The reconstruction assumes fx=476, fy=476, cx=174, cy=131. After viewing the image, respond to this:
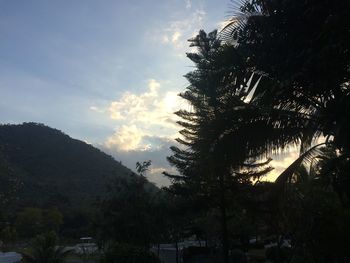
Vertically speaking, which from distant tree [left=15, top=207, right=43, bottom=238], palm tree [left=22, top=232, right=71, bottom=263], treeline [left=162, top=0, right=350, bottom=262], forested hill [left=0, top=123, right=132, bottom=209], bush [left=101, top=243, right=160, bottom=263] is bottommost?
bush [left=101, top=243, right=160, bottom=263]

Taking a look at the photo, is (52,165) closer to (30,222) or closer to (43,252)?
(30,222)

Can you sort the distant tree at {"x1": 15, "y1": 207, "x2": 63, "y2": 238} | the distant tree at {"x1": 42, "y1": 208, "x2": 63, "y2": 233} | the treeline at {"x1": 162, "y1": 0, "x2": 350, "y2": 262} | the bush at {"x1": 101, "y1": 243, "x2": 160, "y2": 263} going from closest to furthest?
the treeline at {"x1": 162, "y1": 0, "x2": 350, "y2": 262} → the bush at {"x1": 101, "y1": 243, "x2": 160, "y2": 263} → the distant tree at {"x1": 15, "y1": 207, "x2": 63, "y2": 238} → the distant tree at {"x1": 42, "y1": 208, "x2": 63, "y2": 233}

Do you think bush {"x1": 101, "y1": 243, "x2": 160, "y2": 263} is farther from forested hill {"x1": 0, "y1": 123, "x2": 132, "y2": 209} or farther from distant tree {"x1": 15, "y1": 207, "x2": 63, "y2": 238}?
forested hill {"x1": 0, "y1": 123, "x2": 132, "y2": 209}

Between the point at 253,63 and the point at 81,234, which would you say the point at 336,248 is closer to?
the point at 253,63

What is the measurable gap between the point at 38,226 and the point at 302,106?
48.1 m

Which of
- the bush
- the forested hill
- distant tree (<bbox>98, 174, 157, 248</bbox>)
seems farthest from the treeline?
the forested hill

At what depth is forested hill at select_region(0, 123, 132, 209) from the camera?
247 feet

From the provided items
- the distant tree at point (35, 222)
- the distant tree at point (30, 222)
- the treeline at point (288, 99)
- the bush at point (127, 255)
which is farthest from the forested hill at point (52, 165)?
the treeline at point (288, 99)

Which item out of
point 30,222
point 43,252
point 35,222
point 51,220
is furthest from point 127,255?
point 30,222

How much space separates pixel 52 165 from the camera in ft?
291

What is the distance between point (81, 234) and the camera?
6078 centimetres

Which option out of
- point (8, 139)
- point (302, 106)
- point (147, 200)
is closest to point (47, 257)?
point (147, 200)

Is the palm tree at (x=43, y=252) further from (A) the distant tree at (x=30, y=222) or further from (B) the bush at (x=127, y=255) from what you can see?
(A) the distant tree at (x=30, y=222)

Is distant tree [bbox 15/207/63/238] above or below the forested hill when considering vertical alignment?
below
